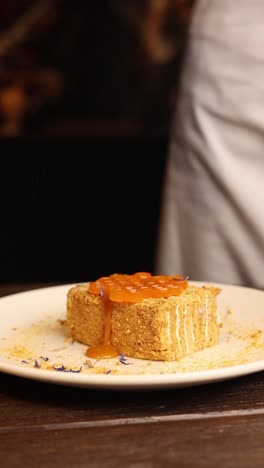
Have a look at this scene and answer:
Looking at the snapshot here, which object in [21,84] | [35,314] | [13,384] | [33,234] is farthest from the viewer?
[21,84]

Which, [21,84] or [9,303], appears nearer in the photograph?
[9,303]

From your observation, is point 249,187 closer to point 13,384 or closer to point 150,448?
point 13,384

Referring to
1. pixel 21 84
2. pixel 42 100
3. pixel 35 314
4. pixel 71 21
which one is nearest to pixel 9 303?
pixel 35 314

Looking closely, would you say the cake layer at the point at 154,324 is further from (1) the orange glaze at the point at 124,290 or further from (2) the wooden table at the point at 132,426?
(2) the wooden table at the point at 132,426

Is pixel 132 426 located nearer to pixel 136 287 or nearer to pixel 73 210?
pixel 136 287

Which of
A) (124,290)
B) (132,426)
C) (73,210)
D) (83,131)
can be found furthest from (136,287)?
(83,131)

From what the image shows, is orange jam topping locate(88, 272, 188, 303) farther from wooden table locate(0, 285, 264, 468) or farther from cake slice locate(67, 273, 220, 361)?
wooden table locate(0, 285, 264, 468)

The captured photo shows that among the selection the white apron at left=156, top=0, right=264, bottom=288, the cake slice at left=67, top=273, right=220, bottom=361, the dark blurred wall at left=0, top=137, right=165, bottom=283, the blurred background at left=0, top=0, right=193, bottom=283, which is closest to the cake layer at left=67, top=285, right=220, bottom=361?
the cake slice at left=67, top=273, right=220, bottom=361
